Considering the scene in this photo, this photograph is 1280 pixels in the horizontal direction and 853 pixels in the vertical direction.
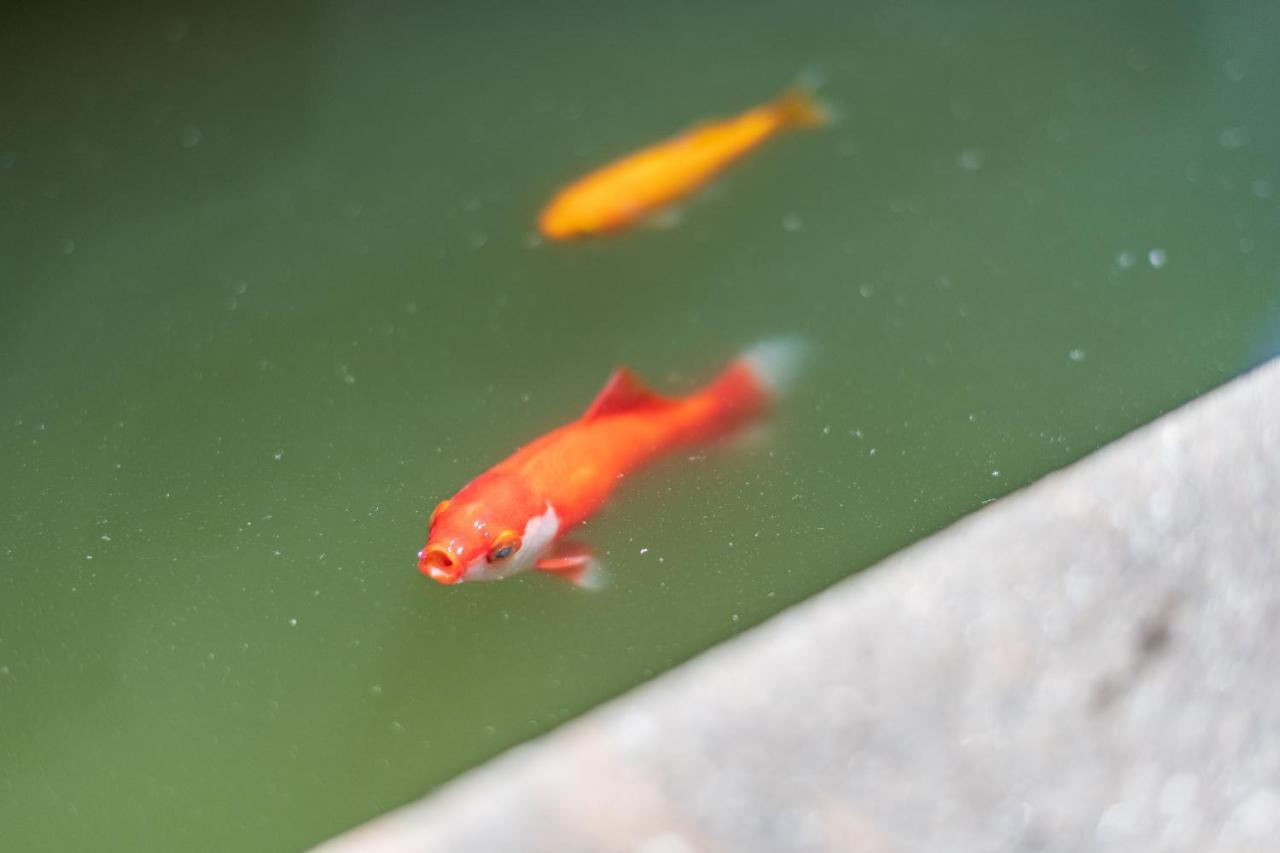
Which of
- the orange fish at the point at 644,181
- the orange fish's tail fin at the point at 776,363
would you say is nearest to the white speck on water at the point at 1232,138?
the orange fish at the point at 644,181

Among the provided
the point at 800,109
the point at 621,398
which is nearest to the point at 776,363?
the point at 621,398

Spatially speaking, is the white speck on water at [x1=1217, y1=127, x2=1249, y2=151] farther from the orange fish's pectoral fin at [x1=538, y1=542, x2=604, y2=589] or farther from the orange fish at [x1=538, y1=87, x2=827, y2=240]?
the orange fish's pectoral fin at [x1=538, y1=542, x2=604, y2=589]

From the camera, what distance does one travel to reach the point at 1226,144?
285cm

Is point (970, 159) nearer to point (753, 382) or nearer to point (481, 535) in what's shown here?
point (753, 382)

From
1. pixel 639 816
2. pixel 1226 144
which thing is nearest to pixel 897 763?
pixel 639 816

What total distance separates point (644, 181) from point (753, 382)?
640mm

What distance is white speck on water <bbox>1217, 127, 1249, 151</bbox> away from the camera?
2.85 meters

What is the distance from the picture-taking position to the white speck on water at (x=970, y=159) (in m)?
2.84

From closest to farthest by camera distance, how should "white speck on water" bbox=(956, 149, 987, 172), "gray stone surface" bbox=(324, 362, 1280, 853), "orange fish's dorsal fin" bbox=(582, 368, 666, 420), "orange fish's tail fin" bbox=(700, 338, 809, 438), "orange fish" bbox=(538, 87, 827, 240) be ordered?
"gray stone surface" bbox=(324, 362, 1280, 853), "orange fish's dorsal fin" bbox=(582, 368, 666, 420), "orange fish's tail fin" bbox=(700, 338, 809, 438), "orange fish" bbox=(538, 87, 827, 240), "white speck on water" bbox=(956, 149, 987, 172)

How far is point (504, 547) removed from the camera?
180 centimetres

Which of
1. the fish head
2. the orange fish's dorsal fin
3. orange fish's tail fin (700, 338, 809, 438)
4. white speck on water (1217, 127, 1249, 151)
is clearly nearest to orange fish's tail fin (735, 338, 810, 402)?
orange fish's tail fin (700, 338, 809, 438)

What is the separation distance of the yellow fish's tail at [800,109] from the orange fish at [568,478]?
96 cm

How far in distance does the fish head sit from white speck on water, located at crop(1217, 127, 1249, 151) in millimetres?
2055

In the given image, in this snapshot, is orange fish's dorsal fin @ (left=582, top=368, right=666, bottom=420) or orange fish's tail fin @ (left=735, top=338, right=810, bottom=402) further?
orange fish's tail fin @ (left=735, top=338, right=810, bottom=402)
